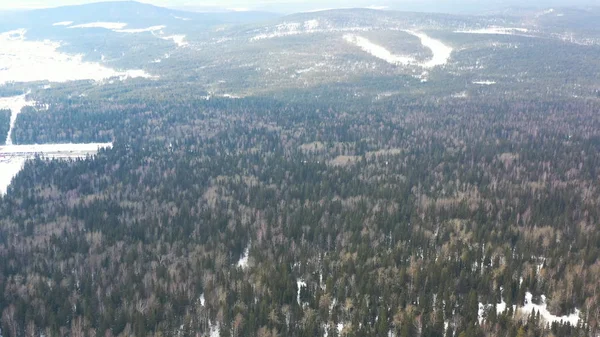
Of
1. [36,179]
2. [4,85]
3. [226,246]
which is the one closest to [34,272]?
Answer: [226,246]

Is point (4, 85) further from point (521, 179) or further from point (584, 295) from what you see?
point (584, 295)

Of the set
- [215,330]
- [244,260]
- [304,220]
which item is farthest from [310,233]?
[215,330]

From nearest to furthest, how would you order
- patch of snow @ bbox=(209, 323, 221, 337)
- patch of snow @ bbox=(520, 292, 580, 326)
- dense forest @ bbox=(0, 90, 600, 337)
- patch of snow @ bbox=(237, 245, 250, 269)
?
patch of snow @ bbox=(520, 292, 580, 326) < patch of snow @ bbox=(209, 323, 221, 337) < dense forest @ bbox=(0, 90, 600, 337) < patch of snow @ bbox=(237, 245, 250, 269)

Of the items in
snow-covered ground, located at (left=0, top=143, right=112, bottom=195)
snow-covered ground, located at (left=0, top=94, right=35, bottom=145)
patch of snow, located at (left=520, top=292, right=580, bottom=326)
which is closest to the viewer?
patch of snow, located at (left=520, top=292, right=580, bottom=326)

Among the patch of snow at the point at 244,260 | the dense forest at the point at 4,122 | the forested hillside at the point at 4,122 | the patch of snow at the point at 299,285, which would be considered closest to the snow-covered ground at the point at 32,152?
the dense forest at the point at 4,122

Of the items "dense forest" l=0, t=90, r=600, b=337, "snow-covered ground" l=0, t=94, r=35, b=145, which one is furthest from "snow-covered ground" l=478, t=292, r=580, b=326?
"snow-covered ground" l=0, t=94, r=35, b=145

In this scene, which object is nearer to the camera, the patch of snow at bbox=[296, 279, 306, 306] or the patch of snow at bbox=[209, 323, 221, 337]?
the patch of snow at bbox=[209, 323, 221, 337]

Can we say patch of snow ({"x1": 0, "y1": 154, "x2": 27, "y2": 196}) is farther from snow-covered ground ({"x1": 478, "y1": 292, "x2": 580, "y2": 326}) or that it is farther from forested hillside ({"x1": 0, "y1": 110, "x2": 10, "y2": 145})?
snow-covered ground ({"x1": 478, "y1": 292, "x2": 580, "y2": 326})
